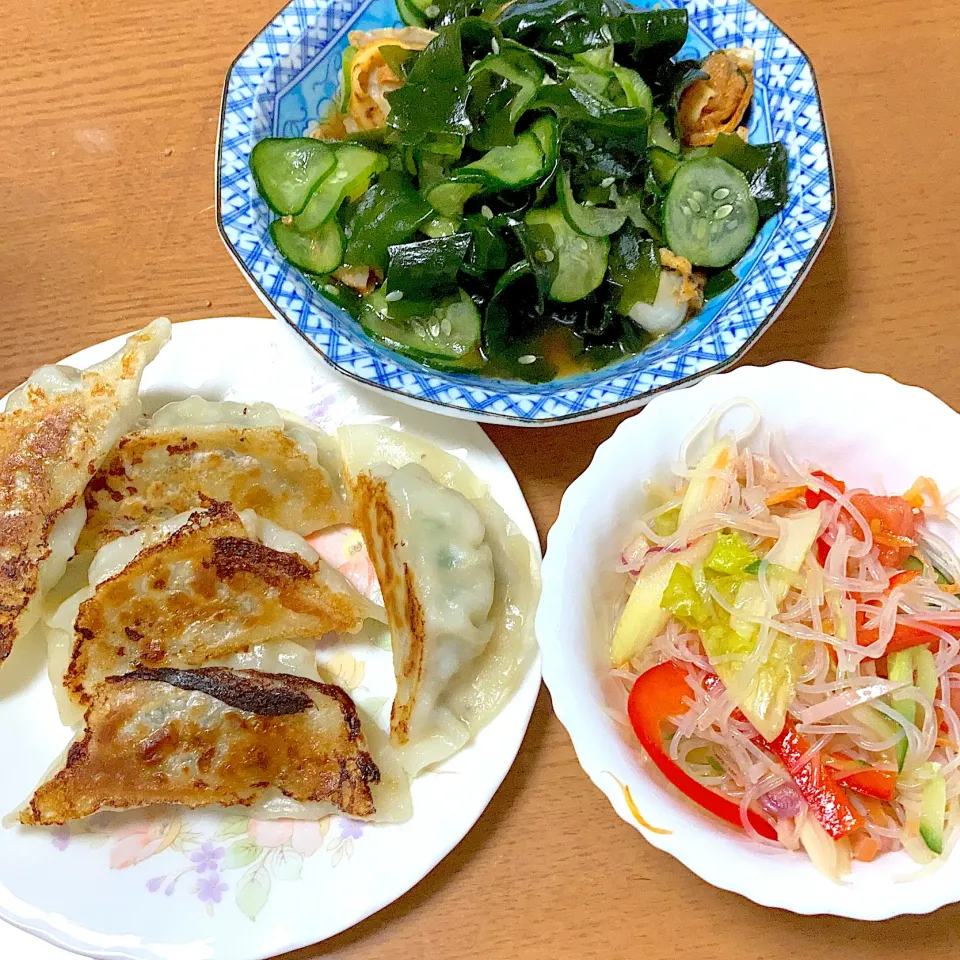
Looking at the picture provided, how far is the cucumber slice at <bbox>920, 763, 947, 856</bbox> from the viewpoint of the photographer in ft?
3.65

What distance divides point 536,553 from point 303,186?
812 mm

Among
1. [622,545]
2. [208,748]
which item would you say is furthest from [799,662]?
[208,748]

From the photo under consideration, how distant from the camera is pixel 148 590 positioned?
1518 mm

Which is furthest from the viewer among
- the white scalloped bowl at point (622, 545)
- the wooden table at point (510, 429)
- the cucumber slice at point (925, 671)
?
the wooden table at point (510, 429)

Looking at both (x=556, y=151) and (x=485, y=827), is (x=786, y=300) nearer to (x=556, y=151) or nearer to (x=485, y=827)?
(x=556, y=151)

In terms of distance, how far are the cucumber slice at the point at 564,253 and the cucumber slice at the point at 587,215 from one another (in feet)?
0.04

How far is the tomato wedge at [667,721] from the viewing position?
120 cm

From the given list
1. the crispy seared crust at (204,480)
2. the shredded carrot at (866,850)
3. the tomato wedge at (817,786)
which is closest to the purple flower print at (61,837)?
the crispy seared crust at (204,480)

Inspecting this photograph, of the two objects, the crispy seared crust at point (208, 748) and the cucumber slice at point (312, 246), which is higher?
the cucumber slice at point (312, 246)

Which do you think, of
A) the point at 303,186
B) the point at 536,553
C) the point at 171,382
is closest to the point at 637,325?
the point at 536,553

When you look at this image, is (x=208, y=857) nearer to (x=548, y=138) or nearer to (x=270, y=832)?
(x=270, y=832)

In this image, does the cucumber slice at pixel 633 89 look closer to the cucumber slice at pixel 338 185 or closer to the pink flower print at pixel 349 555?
the cucumber slice at pixel 338 185

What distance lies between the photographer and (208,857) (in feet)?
4.74

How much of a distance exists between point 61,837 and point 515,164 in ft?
4.79
